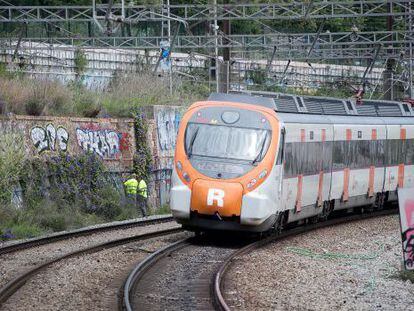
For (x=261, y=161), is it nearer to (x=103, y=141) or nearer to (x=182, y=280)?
(x=182, y=280)

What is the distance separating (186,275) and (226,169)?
3.72 meters

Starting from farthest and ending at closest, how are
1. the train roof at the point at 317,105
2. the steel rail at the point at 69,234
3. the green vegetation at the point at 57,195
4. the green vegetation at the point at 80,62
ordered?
the green vegetation at the point at 80,62
the green vegetation at the point at 57,195
the train roof at the point at 317,105
the steel rail at the point at 69,234

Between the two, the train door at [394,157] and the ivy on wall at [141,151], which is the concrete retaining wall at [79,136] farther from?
the train door at [394,157]

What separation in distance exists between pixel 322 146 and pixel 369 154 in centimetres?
398

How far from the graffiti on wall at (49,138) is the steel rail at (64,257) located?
21.6 feet

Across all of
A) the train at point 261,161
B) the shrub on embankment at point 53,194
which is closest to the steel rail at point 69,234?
the shrub on embankment at point 53,194

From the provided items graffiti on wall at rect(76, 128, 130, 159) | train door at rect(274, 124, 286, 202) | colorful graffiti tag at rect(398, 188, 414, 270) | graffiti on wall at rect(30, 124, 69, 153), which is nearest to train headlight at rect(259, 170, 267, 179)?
train door at rect(274, 124, 286, 202)

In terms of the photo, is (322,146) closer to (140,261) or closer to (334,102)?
(334,102)

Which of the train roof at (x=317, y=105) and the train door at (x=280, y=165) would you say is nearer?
the train door at (x=280, y=165)

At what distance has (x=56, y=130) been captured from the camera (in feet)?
96.4

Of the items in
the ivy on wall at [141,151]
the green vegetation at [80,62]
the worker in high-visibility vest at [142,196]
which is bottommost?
the worker in high-visibility vest at [142,196]

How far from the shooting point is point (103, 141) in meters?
31.8

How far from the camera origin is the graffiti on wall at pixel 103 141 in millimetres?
30627

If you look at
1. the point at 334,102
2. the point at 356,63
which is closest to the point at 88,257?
the point at 334,102
